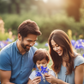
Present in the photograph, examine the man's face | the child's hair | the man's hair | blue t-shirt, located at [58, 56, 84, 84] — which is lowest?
blue t-shirt, located at [58, 56, 84, 84]

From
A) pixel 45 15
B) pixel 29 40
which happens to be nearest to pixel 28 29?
pixel 29 40

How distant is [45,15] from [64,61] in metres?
7.29

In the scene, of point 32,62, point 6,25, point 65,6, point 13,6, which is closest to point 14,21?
point 6,25

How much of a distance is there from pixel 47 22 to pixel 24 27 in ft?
20.4

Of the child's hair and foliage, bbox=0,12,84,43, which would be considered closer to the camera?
the child's hair

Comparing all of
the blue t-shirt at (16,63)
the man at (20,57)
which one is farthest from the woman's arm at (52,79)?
the blue t-shirt at (16,63)

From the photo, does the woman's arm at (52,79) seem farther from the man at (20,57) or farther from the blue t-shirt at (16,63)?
the blue t-shirt at (16,63)

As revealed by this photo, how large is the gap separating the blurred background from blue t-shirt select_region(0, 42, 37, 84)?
530 cm

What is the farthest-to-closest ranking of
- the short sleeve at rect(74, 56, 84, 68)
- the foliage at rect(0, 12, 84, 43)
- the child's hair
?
the foliage at rect(0, 12, 84, 43), the child's hair, the short sleeve at rect(74, 56, 84, 68)

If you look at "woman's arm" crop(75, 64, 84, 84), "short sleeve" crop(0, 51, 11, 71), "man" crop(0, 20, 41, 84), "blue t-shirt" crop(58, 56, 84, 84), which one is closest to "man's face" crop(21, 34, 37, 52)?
"man" crop(0, 20, 41, 84)

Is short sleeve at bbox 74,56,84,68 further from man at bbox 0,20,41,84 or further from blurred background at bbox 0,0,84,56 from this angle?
blurred background at bbox 0,0,84,56

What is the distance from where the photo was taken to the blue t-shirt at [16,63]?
8.06ft

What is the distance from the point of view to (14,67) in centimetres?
256

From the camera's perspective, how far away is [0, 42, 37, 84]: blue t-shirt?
96.7 inches
